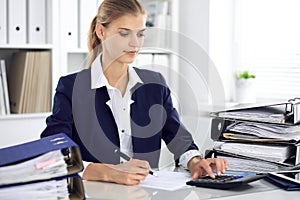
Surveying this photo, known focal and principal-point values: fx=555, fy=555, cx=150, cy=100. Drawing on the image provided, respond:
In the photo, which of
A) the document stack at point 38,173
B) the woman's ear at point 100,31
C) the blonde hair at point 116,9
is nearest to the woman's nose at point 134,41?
the blonde hair at point 116,9

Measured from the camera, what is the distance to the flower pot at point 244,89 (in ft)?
10.9

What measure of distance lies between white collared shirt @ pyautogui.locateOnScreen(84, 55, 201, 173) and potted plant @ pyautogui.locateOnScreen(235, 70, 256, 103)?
4.68 feet

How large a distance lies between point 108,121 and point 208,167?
44 cm

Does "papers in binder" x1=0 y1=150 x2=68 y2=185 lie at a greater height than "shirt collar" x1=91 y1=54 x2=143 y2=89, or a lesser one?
lesser

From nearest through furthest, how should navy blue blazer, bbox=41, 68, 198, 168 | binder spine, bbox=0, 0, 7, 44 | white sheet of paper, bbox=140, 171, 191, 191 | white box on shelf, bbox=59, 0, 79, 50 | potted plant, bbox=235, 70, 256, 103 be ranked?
white sheet of paper, bbox=140, 171, 191, 191 → navy blue blazer, bbox=41, 68, 198, 168 → binder spine, bbox=0, 0, 7, 44 → white box on shelf, bbox=59, 0, 79, 50 → potted plant, bbox=235, 70, 256, 103

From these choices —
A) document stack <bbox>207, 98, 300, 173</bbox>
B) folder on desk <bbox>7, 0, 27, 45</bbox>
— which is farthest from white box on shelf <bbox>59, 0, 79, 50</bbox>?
document stack <bbox>207, 98, 300, 173</bbox>

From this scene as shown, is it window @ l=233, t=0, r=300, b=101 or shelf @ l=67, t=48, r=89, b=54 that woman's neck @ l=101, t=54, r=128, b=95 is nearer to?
shelf @ l=67, t=48, r=89, b=54

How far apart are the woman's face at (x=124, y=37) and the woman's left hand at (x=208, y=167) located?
0.41 metres

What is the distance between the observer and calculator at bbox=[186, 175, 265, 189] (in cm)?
155

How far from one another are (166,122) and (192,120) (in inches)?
12.8

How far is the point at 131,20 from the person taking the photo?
6.10 feet

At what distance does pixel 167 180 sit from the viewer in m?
1.66

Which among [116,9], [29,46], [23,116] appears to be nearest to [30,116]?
[23,116]

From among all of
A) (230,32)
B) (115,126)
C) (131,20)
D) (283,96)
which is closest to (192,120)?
(115,126)
